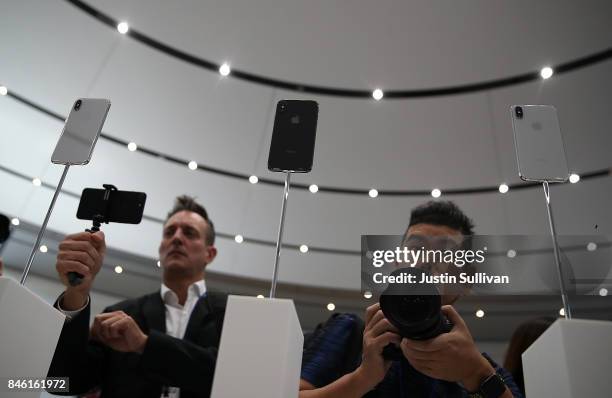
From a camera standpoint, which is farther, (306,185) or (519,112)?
(306,185)

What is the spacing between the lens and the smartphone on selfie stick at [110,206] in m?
1.20

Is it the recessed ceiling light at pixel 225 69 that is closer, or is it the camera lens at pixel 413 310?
the camera lens at pixel 413 310

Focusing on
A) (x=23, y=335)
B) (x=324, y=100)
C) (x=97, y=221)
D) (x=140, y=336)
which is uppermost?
(x=324, y=100)

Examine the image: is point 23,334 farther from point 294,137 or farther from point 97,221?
point 294,137

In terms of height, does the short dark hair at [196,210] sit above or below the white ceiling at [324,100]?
below

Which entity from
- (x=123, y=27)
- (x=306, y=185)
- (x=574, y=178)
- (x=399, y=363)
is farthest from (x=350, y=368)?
(x=574, y=178)

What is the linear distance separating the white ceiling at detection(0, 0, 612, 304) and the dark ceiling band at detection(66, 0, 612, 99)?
0.05 metres

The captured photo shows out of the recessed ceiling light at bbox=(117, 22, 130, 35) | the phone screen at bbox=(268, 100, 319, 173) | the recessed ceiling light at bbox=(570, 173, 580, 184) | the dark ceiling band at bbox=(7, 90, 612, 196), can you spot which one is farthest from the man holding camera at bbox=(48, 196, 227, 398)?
the recessed ceiling light at bbox=(570, 173, 580, 184)

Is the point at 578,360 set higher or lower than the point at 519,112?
lower

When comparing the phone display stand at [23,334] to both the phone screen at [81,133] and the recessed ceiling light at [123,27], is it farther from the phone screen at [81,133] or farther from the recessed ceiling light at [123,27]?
the recessed ceiling light at [123,27]

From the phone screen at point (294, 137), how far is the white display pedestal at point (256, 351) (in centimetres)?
36

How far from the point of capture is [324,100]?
3.78 metres

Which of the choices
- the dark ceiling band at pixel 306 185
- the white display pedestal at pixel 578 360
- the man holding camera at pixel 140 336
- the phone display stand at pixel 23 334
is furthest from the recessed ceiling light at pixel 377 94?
the phone display stand at pixel 23 334

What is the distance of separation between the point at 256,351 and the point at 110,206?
2.15ft
